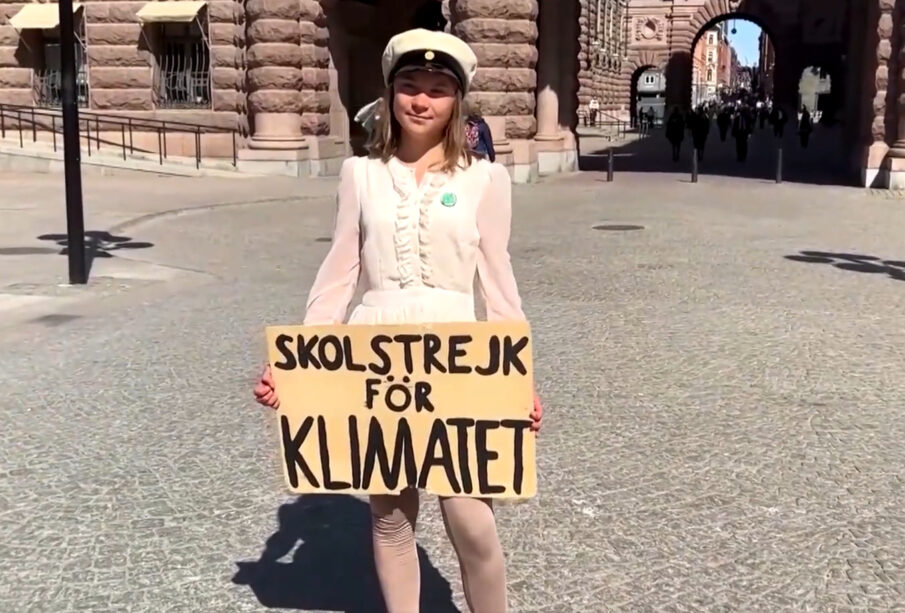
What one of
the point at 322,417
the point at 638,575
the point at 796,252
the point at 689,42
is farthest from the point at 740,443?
the point at 689,42

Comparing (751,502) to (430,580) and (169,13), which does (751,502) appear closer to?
(430,580)

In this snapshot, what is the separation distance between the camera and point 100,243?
44.4 feet

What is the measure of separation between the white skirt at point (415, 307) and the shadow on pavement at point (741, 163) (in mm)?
21709

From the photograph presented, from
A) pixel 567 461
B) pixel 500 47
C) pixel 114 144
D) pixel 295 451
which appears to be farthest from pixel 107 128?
pixel 295 451

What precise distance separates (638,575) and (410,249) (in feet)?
5.63

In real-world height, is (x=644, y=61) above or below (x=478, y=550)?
above

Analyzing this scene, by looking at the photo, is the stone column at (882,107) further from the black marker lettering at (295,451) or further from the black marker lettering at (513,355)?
the black marker lettering at (295,451)

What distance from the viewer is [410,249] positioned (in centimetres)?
311

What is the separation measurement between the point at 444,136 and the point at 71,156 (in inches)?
327

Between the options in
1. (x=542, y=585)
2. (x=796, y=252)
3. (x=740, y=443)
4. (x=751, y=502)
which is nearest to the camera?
(x=542, y=585)

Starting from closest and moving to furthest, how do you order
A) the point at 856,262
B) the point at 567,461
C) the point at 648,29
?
the point at 567,461 → the point at 856,262 → the point at 648,29

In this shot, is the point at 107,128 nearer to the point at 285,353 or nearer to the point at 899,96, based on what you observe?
the point at 899,96

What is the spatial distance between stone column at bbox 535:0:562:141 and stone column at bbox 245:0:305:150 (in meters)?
5.79

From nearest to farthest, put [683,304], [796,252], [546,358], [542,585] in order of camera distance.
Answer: [542,585] < [546,358] < [683,304] < [796,252]
